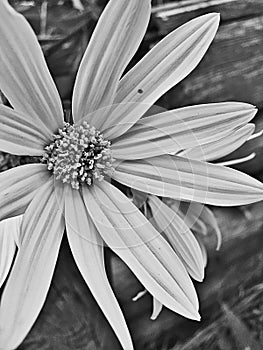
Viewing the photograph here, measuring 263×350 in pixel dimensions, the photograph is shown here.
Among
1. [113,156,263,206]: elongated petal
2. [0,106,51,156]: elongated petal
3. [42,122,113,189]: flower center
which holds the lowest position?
[113,156,263,206]: elongated petal

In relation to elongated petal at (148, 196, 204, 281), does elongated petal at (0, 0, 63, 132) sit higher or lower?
higher

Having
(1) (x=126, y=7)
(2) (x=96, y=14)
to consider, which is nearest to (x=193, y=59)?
(1) (x=126, y=7)

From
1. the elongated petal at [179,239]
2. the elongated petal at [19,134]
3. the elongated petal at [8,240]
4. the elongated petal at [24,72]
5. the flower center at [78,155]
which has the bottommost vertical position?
the elongated petal at [179,239]

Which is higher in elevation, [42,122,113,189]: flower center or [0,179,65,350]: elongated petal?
[42,122,113,189]: flower center

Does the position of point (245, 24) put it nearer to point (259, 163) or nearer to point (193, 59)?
point (259, 163)

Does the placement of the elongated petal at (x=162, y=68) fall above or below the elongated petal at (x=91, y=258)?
above

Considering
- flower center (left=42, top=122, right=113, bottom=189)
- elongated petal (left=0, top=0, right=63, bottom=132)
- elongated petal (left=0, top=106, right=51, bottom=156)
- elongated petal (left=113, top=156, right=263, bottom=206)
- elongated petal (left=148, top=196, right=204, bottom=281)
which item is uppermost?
elongated petal (left=0, top=0, right=63, bottom=132)
